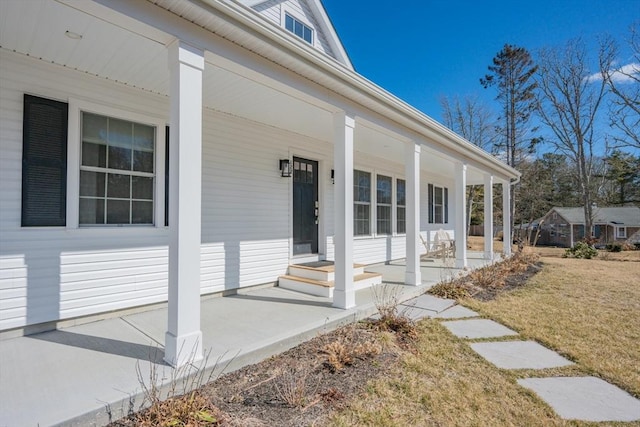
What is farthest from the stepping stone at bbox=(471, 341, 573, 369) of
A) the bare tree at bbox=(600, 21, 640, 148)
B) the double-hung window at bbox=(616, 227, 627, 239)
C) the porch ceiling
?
the double-hung window at bbox=(616, 227, 627, 239)

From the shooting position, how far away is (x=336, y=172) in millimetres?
4539

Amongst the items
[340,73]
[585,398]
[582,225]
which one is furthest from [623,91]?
[585,398]

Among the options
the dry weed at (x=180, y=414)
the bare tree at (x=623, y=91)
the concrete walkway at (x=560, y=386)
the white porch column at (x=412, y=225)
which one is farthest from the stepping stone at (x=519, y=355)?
the bare tree at (x=623, y=91)

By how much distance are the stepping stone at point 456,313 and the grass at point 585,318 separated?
168 mm

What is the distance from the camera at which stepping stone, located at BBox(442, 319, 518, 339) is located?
402 cm

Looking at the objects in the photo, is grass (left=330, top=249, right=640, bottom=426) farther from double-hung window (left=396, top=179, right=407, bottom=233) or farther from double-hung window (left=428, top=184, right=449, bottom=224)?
double-hung window (left=428, top=184, right=449, bottom=224)

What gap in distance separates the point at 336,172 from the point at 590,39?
20.6 metres

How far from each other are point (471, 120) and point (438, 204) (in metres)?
14.4

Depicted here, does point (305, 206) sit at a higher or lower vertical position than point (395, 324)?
higher

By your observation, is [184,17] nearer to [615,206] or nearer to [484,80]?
[484,80]

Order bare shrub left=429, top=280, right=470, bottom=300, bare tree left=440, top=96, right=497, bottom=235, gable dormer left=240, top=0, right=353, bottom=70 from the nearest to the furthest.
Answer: bare shrub left=429, top=280, right=470, bottom=300 < gable dormer left=240, top=0, right=353, bottom=70 < bare tree left=440, top=96, right=497, bottom=235

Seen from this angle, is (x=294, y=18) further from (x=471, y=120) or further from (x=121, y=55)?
(x=471, y=120)

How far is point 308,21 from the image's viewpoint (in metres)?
8.30

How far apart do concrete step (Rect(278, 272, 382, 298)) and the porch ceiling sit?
248 centimetres
